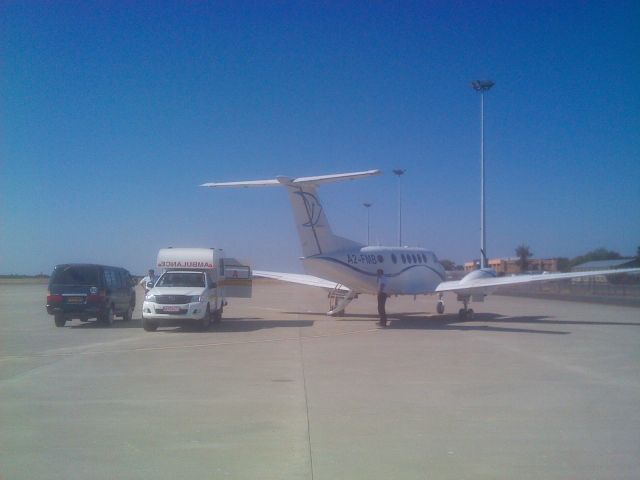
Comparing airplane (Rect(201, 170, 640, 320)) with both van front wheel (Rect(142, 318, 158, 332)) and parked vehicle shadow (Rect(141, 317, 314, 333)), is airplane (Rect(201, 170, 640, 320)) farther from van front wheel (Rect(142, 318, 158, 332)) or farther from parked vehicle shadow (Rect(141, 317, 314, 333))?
van front wheel (Rect(142, 318, 158, 332))

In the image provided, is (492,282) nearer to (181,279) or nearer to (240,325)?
(240,325)

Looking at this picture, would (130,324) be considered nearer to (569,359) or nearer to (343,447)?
(569,359)

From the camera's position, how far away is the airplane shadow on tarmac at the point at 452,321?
795 inches

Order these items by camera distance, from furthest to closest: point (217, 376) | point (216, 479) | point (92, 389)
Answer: point (217, 376)
point (92, 389)
point (216, 479)

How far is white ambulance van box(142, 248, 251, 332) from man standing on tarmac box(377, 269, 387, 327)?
5.18m

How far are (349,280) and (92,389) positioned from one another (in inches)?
537

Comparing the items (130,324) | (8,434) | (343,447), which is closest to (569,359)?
(343,447)

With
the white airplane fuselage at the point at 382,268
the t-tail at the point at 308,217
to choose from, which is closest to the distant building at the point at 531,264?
the white airplane fuselage at the point at 382,268

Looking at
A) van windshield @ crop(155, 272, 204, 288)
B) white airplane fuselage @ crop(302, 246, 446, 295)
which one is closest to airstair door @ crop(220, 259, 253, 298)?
van windshield @ crop(155, 272, 204, 288)

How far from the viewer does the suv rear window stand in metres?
20.5

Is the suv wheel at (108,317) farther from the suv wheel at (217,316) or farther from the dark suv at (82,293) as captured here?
the suv wheel at (217,316)

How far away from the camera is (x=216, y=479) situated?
18.0ft

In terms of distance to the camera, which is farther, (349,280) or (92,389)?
(349,280)

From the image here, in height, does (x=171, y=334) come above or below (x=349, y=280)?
below
